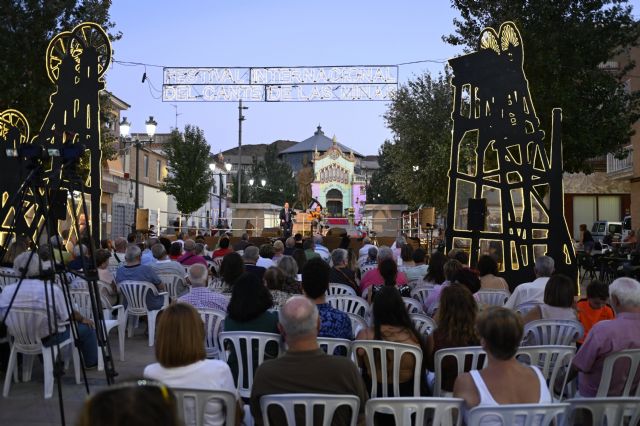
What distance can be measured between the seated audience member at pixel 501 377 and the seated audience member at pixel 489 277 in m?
5.25

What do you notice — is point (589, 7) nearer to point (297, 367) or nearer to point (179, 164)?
point (297, 367)

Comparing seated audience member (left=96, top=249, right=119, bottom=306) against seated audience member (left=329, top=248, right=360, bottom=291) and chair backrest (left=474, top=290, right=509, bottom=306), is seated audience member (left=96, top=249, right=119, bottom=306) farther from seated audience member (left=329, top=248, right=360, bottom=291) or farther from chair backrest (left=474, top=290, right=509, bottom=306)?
chair backrest (left=474, top=290, right=509, bottom=306)

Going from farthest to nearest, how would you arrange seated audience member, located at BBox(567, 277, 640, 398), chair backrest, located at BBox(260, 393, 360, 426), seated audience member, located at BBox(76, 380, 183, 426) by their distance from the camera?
seated audience member, located at BBox(567, 277, 640, 398) → chair backrest, located at BBox(260, 393, 360, 426) → seated audience member, located at BBox(76, 380, 183, 426)

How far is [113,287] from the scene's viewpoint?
9383 mm

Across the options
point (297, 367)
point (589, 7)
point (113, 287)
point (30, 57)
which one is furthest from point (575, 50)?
point (297, 367)

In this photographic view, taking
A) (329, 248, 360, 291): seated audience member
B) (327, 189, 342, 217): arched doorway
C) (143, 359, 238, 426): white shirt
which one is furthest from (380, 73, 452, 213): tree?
(327, 189, 342, 217): arched doorway

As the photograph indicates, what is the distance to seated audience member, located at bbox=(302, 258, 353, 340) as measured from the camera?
5.49 metres

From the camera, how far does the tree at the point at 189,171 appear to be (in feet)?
144

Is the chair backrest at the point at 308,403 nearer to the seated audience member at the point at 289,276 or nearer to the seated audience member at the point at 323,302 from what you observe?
the seated audience member at the point at 323,302

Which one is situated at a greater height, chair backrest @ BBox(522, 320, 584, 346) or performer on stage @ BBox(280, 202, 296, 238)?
performer on stage @ BBox(280, 202, 296, 238)

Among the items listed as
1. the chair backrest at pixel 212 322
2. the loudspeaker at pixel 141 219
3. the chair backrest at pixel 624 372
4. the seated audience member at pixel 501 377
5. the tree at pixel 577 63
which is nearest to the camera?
the seated audience member at pixel 501 377

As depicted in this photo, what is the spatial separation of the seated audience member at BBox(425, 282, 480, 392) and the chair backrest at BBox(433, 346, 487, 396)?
14 cm

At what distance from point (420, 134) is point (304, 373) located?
3172 cm

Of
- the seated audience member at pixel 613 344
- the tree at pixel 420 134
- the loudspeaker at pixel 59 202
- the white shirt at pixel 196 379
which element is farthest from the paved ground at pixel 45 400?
the tree at pixel 420 134
